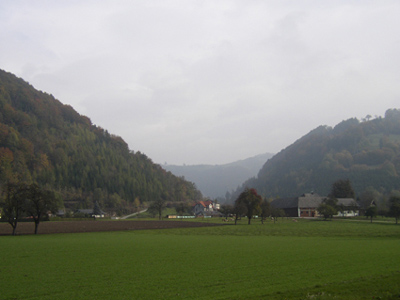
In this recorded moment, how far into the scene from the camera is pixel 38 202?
55844 mm

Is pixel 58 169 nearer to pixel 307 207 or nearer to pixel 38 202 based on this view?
pixel 307 207

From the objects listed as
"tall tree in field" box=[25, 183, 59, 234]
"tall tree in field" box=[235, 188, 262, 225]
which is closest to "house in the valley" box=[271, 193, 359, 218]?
"tall tree in field" box=[235, 188, 262, 225]

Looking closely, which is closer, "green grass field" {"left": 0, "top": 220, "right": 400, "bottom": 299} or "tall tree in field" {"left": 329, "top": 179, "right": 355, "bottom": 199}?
"green grass field" {"left": 0, "top": 220, "right": 400, "bottom": 299}

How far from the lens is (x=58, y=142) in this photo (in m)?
199

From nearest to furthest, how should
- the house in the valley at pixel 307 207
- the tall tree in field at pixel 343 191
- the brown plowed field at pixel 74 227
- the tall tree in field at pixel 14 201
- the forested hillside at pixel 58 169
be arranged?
the tall tree in field at pixel 14 201 < the brown plowed field at pixel 74 227 < the house in the valley at pixel 307 207 < the tall tree in field at pixel 343 191 < the forested hillside at pixel 58 169

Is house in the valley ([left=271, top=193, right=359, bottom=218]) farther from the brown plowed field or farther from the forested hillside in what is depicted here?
the forested hillside

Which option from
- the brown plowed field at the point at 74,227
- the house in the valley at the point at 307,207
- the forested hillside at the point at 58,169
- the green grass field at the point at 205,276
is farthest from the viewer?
the forested hillside at the point at 58,169

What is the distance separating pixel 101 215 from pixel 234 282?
5367 inches

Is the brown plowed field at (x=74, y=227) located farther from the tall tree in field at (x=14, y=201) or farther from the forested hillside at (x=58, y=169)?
the forested hillside at (x=58, y=169)

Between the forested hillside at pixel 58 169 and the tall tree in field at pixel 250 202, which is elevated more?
the forested hillside at pixel 58 169

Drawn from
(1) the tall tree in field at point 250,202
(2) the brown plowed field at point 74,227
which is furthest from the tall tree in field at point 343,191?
(2) the brown plowed field at point 74,227

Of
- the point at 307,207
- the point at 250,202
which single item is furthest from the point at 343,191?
the point at 250,202

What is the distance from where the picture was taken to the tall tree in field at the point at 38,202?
55062 mm

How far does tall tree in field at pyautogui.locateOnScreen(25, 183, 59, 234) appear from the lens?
55062mm
